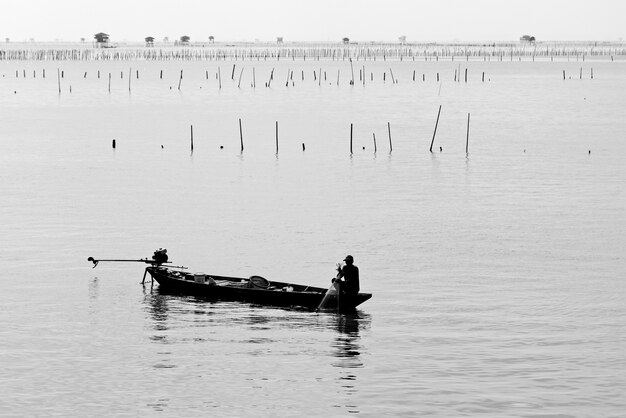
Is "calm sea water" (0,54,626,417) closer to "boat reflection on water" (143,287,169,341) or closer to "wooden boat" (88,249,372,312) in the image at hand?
"boat reflection on water" (143,287,169,341)

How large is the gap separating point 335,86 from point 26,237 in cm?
13093

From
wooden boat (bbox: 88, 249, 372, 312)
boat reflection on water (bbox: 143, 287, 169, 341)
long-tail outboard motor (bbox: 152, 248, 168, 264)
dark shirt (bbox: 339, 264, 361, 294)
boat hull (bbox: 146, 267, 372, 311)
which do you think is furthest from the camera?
long-tail outboard motor (bbox: 152, 248, 168, 264)

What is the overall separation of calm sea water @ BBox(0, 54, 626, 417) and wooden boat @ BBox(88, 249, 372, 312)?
477 mm

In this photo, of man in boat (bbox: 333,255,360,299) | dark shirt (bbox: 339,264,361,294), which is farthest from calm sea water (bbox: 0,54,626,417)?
dark shirt (bbox: 339,264,361,294)

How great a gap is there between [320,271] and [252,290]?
6282 mm

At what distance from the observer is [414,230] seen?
51.3 metres

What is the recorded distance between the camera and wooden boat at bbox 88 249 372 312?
1412 inches

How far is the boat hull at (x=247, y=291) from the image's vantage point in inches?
1419

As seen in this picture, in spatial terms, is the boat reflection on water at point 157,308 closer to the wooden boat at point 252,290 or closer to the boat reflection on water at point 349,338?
the wooden boat at point 252,290

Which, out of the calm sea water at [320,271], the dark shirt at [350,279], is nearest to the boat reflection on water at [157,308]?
the calm sea water at [320,271]

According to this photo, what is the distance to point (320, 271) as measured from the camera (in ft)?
140

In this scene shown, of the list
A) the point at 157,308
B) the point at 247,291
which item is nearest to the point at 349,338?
the point at 247,291

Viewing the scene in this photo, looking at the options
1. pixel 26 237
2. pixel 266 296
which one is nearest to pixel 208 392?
pixel 266 296

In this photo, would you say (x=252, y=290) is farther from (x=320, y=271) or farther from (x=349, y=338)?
(x=320, y=271)
